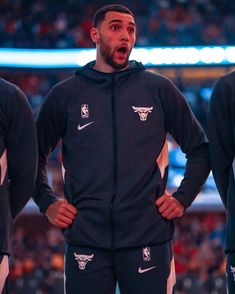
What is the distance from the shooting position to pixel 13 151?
4070 millimetres

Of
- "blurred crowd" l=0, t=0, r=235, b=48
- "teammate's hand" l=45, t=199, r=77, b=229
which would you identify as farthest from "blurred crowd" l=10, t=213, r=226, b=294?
"teammate's hand" l=45, t=199, r=77, b=229

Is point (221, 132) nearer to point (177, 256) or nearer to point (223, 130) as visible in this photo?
point (223, 130)

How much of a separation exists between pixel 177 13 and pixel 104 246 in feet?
40.6

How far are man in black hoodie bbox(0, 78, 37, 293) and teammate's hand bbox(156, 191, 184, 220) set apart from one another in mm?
675

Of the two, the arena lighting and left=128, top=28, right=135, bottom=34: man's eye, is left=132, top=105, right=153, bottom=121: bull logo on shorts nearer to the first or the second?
left=128, top=28, right=135, bottom=34: man's eye

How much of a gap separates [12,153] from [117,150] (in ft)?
1.85

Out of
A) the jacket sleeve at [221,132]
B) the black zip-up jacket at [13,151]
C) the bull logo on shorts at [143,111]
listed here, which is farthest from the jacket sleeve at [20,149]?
the jacket sleeve at [221,132]

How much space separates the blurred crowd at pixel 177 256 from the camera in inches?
472

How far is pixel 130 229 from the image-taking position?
4230mm

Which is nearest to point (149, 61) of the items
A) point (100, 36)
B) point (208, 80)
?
point (208, 80)

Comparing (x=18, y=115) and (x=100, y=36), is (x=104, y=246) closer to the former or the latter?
(x=18, y=115)

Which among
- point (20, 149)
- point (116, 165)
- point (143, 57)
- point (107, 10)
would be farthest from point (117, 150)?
point (143, 57)

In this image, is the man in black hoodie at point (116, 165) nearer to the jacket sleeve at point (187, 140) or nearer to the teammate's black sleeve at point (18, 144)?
the jacket sleeve at point (187, 140)

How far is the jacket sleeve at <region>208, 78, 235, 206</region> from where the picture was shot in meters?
4.28
